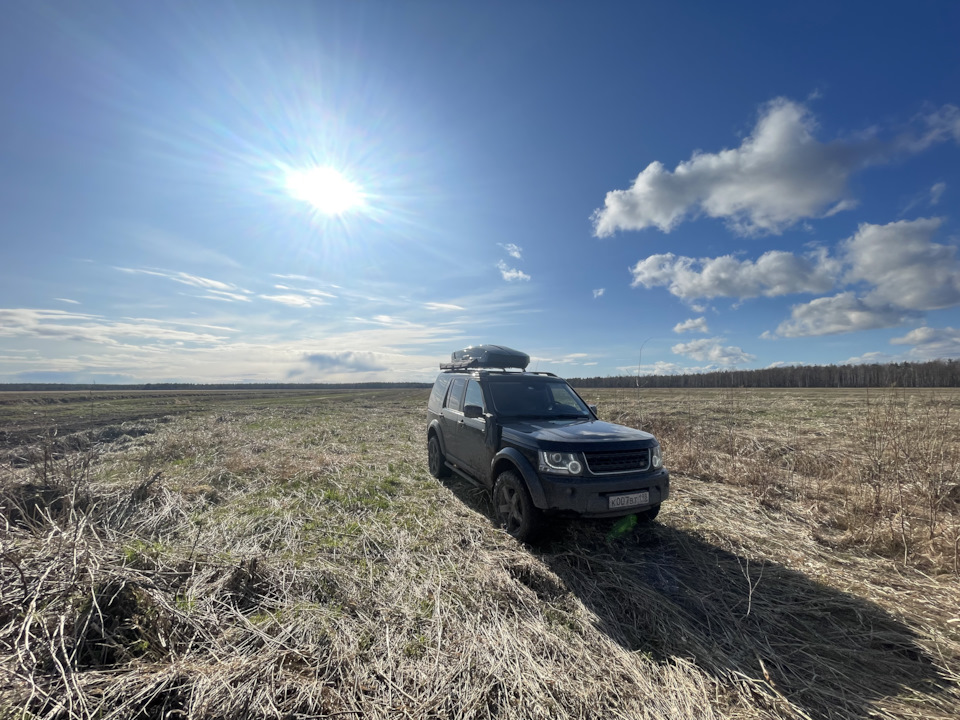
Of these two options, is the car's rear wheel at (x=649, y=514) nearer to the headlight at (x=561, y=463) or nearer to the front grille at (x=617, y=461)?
the front grille at (x=617, y=461)

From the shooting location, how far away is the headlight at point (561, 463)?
165 inches

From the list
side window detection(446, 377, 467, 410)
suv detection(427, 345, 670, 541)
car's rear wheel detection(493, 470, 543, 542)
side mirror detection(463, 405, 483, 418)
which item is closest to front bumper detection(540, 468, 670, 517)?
suv detection(427, 345, 670, 541)

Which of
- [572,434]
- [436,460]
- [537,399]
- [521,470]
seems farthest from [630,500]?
[436,460]

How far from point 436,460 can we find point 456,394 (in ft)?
4.98

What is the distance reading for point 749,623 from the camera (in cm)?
328

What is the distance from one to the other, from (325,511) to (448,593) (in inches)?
115

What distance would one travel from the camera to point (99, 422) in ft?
53.6

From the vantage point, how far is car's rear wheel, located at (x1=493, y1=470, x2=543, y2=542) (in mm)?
4379

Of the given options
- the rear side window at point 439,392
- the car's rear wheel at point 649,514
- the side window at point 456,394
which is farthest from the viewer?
the rear side window at point 439,392

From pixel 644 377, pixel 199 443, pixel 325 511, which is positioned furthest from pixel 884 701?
pixel 199 443

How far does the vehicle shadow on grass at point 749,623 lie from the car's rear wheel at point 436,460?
3224mm

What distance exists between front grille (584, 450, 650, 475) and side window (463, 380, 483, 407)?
214 cm

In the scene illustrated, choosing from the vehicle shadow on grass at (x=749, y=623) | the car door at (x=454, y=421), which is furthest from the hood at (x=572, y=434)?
the car door at (x=454, y=421)

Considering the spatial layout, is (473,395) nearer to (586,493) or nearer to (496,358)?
(496,358)
